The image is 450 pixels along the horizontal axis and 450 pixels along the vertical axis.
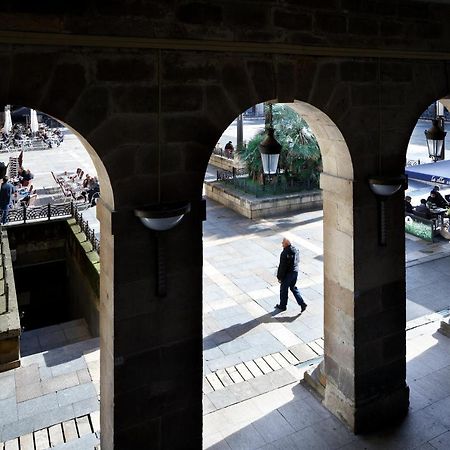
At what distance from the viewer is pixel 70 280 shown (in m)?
14.7

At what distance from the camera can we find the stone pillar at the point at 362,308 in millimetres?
5105

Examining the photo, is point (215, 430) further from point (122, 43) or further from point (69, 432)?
point (122, 43)

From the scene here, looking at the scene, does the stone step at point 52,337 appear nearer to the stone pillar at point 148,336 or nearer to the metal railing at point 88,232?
the metal railing at point 88,232

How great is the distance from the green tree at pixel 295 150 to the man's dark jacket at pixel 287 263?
991 centimetres

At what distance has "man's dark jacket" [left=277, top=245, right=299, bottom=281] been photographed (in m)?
8.89

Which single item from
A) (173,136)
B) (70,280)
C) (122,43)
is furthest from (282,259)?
(70,280)

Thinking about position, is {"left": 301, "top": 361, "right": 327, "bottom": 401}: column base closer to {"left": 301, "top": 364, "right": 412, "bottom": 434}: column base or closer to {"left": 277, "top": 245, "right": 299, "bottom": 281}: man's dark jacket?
{"left": 301, "top": 364, "right": 412, "bottom": 434}: column base

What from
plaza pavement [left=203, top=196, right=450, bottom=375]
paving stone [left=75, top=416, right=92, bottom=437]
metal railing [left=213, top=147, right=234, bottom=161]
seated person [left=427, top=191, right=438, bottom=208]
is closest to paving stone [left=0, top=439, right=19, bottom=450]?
paving stone [left=75, top=416, right=92, bottom=437]

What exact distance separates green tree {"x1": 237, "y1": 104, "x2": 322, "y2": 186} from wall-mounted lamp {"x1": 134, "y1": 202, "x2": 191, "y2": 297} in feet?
48.8

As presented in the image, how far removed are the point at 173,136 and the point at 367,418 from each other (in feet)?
12.3

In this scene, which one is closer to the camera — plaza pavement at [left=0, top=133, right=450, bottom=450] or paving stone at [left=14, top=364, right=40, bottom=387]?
plaza pavement at [left=0, top=133, right=450, bottom=450]

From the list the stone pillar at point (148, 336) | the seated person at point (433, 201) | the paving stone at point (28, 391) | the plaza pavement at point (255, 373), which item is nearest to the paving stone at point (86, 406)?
the plaza pavement at point (255, 373)

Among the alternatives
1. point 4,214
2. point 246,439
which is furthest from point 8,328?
point 4,214

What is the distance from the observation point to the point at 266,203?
16.6 metres
